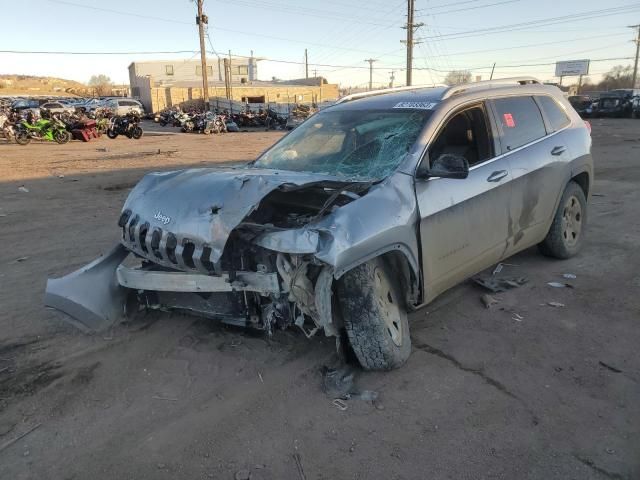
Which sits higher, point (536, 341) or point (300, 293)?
point (300, 293)

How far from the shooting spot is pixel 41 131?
21.5 m

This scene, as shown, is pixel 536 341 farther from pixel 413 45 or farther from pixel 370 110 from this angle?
pixel 413 45

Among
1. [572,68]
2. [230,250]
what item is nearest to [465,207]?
[230,250]

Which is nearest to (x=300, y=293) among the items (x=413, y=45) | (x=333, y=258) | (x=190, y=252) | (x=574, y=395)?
(x=333, y=258)

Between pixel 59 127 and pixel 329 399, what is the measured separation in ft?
74.1

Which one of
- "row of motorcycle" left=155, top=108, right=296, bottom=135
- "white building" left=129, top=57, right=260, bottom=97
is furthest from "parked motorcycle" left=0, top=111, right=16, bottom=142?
"white building" left=129, top=57, right=260, bottom=97

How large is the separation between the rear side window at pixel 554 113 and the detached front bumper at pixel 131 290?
3.62 metres

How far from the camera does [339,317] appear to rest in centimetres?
325

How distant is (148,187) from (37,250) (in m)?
3.49

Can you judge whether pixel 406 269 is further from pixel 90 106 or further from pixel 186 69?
pixel 186 69

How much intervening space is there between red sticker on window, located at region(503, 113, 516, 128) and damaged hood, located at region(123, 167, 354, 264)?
71.6 inches

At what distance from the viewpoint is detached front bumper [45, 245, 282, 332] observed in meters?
3.12

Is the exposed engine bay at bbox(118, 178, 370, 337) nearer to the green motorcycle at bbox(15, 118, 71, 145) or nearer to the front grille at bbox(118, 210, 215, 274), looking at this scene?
the front grille at bbox(118, 210, 215, 274)

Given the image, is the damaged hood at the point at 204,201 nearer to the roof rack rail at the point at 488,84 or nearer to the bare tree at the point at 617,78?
the roof rack rail at the point at 488,84
